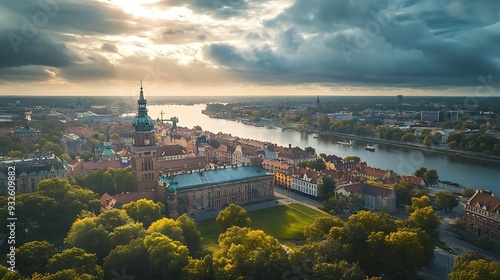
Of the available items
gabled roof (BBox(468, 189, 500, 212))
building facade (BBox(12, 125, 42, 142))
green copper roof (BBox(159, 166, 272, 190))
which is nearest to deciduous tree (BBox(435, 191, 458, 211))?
gabled roof (BBox(468, 189, 500, 212))

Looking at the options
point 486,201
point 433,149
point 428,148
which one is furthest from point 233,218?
point 428,148

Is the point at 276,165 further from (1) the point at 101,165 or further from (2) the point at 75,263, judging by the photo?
(2) the point at 75,263

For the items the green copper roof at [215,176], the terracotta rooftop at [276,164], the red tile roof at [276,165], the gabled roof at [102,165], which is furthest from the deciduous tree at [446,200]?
the gabled roof at [102,165]

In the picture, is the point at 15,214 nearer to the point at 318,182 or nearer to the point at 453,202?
the point at 318,182

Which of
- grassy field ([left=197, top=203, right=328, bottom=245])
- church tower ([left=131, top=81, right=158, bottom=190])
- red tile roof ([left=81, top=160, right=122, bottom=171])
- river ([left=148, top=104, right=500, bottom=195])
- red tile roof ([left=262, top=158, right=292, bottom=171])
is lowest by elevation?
grassy field ([left=197, top=203, right=328, bottom=245])

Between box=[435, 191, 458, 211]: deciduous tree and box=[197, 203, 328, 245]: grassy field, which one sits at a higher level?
box=[435, 191, 458, 211]: deciduous tree

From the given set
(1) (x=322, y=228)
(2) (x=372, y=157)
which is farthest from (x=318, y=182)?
(2) (x=372, y=157)

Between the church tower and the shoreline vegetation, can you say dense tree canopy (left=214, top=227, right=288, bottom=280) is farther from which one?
the shoreline vegetation
